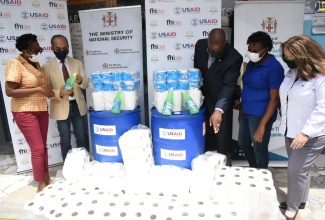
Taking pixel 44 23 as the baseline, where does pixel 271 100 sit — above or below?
below

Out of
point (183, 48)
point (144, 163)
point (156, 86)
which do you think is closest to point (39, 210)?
point (144, 163)

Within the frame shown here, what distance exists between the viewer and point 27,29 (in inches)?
130

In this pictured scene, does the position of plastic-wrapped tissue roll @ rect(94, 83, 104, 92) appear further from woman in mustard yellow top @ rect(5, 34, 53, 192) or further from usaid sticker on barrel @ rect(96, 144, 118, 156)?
usaid sticker on barrel @ rect(96, 144, 118, 156)

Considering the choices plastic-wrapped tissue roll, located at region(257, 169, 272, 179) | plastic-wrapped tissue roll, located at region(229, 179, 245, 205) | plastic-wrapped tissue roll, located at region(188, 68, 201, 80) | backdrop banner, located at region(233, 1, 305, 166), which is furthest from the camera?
backdrop banner, located at region(233, 1, 305, 166)

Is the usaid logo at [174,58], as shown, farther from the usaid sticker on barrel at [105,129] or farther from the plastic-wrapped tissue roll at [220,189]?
the plastic-wrapped tissue roll at [220,189]

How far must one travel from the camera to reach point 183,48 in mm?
3182

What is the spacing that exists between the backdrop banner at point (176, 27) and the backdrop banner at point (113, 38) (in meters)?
0.24

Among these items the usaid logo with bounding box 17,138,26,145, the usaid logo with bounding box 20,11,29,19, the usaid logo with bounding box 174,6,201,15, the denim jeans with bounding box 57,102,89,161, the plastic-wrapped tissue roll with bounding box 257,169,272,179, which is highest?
the usaid logo with bounding box 20,11,29,19

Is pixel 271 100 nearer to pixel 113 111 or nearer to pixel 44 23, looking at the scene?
pixel 113 111

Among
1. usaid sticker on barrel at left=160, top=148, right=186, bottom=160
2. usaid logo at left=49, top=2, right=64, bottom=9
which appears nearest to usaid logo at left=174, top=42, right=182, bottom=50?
usaid sticker on barrel at left=160, top=148, right=186, bottom=160

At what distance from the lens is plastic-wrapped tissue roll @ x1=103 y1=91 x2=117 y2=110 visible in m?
2.79

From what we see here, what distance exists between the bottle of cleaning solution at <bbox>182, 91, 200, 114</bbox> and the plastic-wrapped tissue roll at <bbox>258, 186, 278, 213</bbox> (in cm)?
87

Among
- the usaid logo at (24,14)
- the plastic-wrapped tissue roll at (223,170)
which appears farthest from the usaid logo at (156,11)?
the plastic-wrapped tissue roll at (223,170)

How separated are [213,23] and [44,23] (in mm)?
1997
